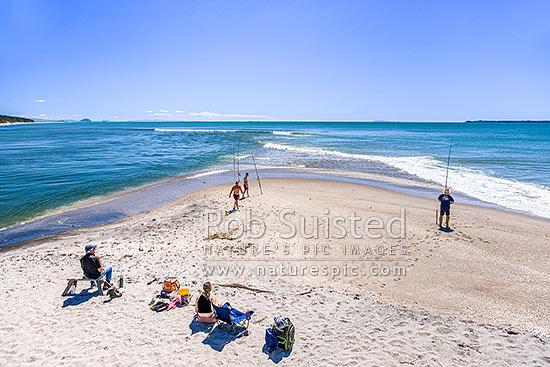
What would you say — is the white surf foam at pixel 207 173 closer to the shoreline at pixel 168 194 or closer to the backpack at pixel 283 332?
the shoreline at pixel 168 194

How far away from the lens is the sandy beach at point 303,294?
552 centimetres

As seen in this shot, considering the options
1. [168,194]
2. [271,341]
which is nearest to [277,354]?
[271,341]

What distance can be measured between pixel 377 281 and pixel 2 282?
10369mm

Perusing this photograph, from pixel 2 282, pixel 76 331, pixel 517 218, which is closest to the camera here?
pixel 76 331

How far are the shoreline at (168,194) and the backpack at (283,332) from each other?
11.5 meters

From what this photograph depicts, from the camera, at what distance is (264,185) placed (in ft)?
66.2

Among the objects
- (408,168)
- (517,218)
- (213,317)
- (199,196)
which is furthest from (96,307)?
(408,168)

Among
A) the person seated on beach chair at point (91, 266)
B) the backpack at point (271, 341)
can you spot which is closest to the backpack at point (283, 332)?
the backpack at point (271, 341)

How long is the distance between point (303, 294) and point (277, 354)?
6.98 feet

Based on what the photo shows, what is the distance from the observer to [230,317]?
19.6 feet

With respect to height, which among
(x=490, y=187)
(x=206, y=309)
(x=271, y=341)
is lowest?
(x=271, y=341)

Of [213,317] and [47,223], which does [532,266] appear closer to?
[213,317]

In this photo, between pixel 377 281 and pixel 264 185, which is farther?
pixel 264 185

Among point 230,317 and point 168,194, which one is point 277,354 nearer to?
point 230,317
